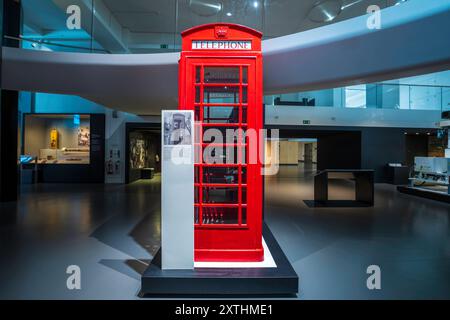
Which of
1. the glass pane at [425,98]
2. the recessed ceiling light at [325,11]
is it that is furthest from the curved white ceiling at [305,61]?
the glass pane at [425,98]

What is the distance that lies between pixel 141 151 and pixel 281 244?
1019cm

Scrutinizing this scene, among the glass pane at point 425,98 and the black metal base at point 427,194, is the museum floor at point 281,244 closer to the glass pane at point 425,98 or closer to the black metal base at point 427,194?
the black metal base at point 427,194

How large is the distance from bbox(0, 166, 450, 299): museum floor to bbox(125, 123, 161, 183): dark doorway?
166 inches

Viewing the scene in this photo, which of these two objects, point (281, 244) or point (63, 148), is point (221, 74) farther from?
point (63, 148)

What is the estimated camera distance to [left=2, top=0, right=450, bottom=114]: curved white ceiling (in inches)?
122

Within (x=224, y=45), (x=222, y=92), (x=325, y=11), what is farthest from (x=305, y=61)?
(x=325, y=11)

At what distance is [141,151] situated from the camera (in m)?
12.4

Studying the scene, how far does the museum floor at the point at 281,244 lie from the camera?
8.31 feet

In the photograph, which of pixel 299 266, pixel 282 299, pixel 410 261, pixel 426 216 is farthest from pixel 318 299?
pixel 426 216

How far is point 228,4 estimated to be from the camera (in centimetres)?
780

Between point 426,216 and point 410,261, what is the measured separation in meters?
3.03

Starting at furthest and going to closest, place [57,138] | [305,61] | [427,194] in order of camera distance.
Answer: [57,138] < [427,194] < [305,61]

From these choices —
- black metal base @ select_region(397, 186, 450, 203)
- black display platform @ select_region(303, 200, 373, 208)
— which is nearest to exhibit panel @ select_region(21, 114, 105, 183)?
black display platform @ select_region(303, 200, 373, 208)

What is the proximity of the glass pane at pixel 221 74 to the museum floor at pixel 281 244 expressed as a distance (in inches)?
102
